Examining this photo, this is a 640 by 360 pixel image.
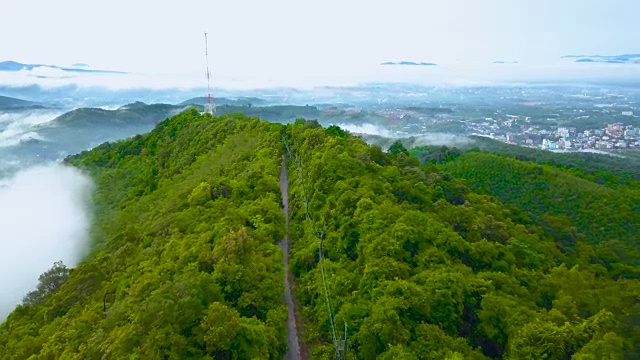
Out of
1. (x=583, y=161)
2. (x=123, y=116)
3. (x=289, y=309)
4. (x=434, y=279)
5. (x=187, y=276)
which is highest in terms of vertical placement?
(x=187, y=276)

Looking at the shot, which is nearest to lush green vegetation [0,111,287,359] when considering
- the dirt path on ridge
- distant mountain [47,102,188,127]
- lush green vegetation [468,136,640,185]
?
the dirt path on ridge

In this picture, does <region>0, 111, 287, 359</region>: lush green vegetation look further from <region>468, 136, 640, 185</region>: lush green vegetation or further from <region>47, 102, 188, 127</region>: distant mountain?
<region>47, 102, 188, 127</region>: distant mountain

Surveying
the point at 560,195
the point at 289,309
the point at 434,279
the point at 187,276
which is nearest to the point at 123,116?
the point at 560,195

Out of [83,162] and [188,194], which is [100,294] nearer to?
[188,194]

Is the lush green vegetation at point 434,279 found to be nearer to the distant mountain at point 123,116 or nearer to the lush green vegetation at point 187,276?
the lush green vegetation at point 187,276

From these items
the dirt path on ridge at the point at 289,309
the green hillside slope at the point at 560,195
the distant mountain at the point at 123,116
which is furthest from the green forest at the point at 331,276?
the distant mountain at the point at 123,116

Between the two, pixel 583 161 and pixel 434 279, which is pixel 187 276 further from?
pixel 583 161

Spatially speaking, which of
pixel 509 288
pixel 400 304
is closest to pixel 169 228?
pixel 400 304

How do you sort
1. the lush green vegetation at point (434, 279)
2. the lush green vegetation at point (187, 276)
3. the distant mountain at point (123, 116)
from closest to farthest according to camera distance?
the lush green vegetation at point (187, 276) < the lush green vegetation at point (434, 279) < the distant mountain at point (123, 116)
